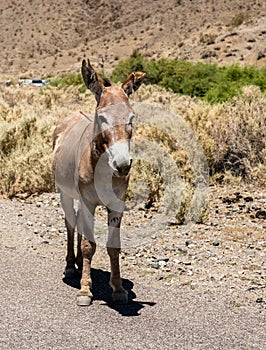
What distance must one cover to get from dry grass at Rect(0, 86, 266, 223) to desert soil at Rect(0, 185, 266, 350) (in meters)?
0.99

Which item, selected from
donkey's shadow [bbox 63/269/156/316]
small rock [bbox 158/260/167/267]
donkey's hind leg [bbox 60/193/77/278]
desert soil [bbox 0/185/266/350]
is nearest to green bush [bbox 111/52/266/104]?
desert soil [bbox 0/185/266/350]

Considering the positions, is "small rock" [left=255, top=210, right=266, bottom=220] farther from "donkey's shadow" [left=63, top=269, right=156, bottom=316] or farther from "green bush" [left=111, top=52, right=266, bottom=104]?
"green bush" [left=111, top=52, right=266, bottom=104]

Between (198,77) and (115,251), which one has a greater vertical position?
(115,251)

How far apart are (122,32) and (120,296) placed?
73.0 metres

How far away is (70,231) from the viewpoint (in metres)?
6.93

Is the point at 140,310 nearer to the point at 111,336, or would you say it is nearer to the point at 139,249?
the point at 111,336

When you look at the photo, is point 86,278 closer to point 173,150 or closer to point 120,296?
point 120,296

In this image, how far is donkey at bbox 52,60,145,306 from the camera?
16.9ft

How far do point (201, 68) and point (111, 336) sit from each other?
21568 millimetres

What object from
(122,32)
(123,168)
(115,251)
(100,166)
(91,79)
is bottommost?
(122,32)

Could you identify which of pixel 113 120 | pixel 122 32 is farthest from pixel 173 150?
pixel 122 32

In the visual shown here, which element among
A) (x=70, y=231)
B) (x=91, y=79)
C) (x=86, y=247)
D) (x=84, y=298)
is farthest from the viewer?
(x=70, y=231)

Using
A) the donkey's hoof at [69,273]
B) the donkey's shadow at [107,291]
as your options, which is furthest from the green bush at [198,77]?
the donkey's hoof at [69,273]

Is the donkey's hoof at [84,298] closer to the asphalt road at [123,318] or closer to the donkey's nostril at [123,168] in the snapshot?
the asphalt road at [123,318]
